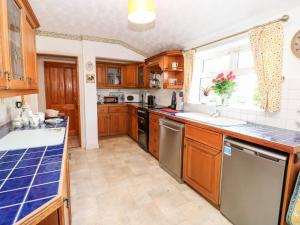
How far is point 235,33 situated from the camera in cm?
222

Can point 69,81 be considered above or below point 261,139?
above

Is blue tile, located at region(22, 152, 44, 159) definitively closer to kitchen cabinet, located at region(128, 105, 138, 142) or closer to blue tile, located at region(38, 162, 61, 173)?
blue tile, located at region(38, 162, 61, 173)

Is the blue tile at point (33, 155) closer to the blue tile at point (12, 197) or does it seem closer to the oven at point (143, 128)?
the blue tile at point (12, 197)

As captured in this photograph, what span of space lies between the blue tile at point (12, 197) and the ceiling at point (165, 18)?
7.95 feet

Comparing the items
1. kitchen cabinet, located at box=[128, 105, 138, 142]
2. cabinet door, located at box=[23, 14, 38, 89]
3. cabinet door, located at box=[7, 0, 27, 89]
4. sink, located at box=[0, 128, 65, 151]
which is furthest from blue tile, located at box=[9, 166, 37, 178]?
kitchen cabinet, located at box=[128, 105, 138, 142]

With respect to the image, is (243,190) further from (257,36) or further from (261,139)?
(257,36)

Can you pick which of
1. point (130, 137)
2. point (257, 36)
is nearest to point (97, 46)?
point (130, 137)

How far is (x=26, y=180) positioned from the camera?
730 millimetres

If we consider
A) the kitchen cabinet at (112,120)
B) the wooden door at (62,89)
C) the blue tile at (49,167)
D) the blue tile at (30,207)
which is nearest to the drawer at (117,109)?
the kitchen cabinet at (112,120)

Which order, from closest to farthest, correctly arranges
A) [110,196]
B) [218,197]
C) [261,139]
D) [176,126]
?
[261,139], [218,197], [110,196], [176,126]

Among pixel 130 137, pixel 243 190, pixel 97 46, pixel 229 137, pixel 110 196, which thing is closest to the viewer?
pixel 243 190

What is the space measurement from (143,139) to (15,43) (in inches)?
108

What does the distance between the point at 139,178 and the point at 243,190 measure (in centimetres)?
144

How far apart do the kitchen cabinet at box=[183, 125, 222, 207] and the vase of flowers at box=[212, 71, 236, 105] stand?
73 cm
